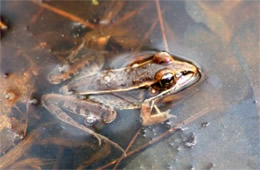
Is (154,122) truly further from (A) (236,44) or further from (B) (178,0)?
(B) (178,0)

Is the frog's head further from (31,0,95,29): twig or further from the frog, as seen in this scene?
(31,0,95,29): twig

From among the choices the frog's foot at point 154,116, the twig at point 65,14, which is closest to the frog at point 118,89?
the frog's foot at point 154,116

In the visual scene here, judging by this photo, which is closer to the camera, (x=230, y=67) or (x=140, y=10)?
(x=230, y=67)

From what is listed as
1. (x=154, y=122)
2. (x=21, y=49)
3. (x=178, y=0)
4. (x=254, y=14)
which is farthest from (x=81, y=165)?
(x=254, y=14)

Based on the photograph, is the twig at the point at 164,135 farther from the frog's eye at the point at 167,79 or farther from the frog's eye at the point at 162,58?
the frog's eye at the point at 162,58

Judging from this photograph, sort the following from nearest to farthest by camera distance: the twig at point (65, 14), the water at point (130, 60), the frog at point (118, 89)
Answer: the water at point (130, 60) → the frog at point (118, 89) → the twig at point (65, 14)

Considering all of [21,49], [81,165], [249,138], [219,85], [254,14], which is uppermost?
[254,14]
